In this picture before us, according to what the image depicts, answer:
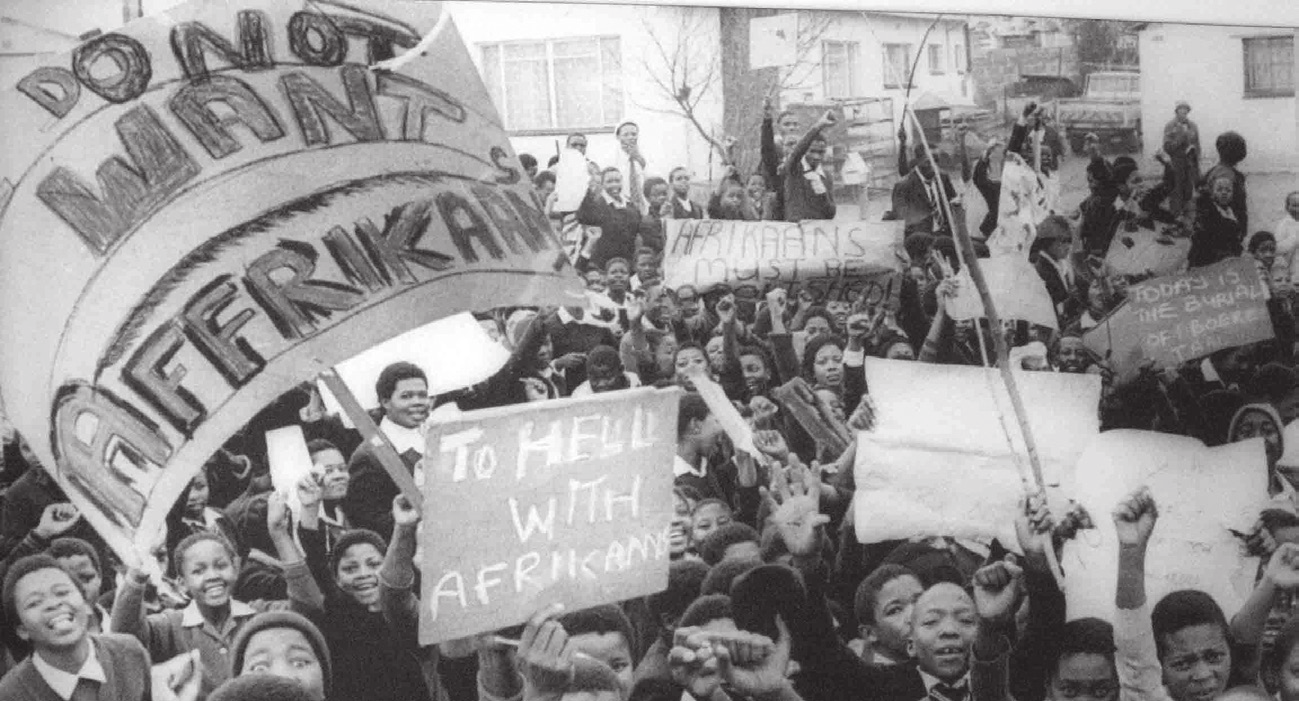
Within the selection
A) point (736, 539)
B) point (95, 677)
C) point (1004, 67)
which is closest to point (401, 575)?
point (95, 677)

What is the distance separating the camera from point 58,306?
2.07m

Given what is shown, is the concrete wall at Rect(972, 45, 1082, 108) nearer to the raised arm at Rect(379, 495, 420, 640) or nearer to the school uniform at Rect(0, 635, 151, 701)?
the raised arm at Rect(379, 495, 420, 640)

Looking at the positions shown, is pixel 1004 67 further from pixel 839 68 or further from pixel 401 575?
pixel 401 575

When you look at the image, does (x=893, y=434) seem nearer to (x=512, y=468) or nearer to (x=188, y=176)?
(x=512, y=468)

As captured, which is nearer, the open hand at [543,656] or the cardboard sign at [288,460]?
the cardboard sign at [288,460]

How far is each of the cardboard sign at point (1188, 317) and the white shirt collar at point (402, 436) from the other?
1.40 m

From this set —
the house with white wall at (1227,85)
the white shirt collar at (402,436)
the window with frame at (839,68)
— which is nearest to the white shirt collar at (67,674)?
the white shirt collar at (402,436)

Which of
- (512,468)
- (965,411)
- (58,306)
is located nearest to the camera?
(58,306)

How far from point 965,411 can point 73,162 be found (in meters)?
1.67

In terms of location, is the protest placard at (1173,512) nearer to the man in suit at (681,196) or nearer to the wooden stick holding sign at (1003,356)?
the wooden stick holding sign at (1003,356)

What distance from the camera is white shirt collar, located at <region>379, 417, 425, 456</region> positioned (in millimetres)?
2268

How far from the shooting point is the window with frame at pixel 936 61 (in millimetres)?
2715

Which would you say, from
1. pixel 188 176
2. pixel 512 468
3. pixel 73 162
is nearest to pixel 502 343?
pixel 512 468

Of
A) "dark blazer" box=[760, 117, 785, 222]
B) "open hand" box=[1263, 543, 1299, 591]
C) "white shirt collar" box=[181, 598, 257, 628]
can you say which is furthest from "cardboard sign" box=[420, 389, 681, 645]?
"open hand" box=[1263, 543, 1299, 591]
